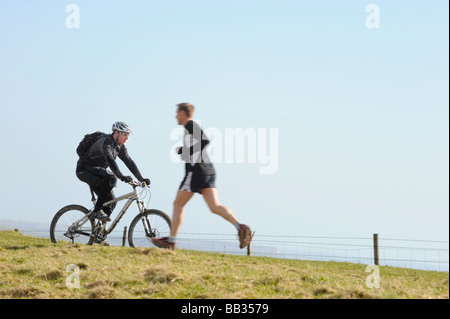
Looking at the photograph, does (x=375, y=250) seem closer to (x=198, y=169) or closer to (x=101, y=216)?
(x=101, y=216)

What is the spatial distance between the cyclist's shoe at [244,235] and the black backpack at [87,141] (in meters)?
5.14

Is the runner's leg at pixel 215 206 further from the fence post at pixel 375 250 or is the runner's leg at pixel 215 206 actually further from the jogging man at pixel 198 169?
the fence post at pixel 375 250

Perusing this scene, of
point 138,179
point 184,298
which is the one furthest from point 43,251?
point 184,298

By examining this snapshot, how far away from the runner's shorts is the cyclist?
142 inches

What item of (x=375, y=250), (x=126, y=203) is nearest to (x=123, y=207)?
(x=126, y=203)

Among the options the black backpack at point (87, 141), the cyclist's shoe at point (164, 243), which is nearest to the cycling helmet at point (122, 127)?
the black backpack at point (87, 141)

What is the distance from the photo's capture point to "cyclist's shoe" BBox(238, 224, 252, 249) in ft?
24.7

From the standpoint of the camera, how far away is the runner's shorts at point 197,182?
783cm

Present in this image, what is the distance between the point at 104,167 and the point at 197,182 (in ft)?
15.2

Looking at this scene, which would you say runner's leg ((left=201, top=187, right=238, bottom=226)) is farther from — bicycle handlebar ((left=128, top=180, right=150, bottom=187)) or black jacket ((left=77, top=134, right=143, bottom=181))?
black jacket ((left=77, top=134, right=143, bottom=181))
